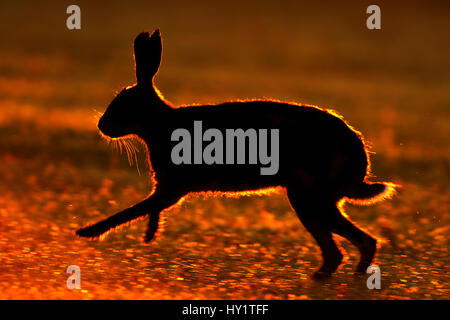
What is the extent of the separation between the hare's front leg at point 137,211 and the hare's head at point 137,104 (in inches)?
22.5

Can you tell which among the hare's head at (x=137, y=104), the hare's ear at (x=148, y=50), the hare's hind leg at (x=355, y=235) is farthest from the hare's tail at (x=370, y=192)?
the hare's ear at (x=148, y=50)

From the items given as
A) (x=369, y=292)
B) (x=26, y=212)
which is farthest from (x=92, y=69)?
(x=369, y=292)

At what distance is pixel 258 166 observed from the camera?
669cm

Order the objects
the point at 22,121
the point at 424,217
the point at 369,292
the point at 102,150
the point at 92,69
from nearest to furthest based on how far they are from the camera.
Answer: the point at 369,292 < the point at 424,217 < the point at 102,150 < the point at 22,121 < the point at 92,69

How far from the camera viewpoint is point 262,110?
22.2ft

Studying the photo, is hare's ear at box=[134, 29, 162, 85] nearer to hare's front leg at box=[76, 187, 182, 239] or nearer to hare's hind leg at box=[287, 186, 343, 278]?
hare's front leg at box=[76, 187, 182, 239]

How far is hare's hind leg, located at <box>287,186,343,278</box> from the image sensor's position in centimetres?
652

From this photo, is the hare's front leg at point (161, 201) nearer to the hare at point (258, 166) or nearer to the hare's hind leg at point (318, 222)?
the hare at point (258, 166)

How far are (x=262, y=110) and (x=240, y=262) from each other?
52.5 inches

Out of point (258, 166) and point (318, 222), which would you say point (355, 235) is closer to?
point (318, 222)

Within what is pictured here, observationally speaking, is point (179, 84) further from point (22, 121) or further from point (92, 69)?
point (22, 121)

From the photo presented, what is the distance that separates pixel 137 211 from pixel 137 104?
2.82 ft

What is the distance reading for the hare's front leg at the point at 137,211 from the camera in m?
6.69

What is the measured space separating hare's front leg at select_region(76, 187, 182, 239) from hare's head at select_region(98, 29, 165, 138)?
22.5 inches
